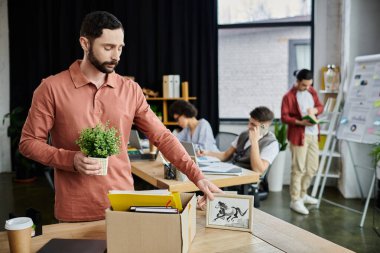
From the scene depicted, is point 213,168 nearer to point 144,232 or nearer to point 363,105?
point 144,232

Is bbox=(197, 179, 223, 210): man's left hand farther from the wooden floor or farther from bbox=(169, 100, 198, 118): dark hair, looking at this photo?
bbox=(169, 100, 198, 118): dark hair

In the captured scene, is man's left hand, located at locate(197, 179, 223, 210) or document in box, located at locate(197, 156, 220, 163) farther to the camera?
document in box, located at locate(197, 156, 220, 163)

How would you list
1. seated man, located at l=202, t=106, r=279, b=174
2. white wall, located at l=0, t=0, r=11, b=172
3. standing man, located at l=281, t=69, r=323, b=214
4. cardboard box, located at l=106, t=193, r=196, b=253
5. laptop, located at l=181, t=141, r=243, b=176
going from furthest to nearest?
white wall, located at l=0, t=0, r=11, b=172 < standing man, located at l=281, t=69, r=323, b=214 < seated man, located at l=202, t=106, r=279, b=174 < laptop, located at l=181, t=141, r=243, b=176 < cardboard box, located at l=106, t=193, r=196, b=253

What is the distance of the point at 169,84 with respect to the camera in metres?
6.23

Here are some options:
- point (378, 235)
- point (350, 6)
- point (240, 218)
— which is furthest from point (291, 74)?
point (240, 218)

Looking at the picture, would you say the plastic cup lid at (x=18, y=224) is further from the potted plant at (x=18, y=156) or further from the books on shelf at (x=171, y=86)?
the potted plant at (x=18, y=156)

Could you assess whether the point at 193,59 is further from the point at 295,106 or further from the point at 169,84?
the point at 295,106

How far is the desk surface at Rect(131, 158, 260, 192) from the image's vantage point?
9.20ft

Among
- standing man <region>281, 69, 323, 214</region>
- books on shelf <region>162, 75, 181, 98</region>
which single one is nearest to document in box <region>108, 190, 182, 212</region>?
standing man <region>281, 69, 323, 214</region>

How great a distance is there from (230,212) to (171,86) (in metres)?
4.67

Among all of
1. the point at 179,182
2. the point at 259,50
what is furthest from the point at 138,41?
the point at 179,182

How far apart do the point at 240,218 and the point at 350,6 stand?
425 centimetres

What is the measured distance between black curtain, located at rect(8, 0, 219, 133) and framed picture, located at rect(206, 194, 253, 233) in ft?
15.3

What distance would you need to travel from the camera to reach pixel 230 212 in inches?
66.4
